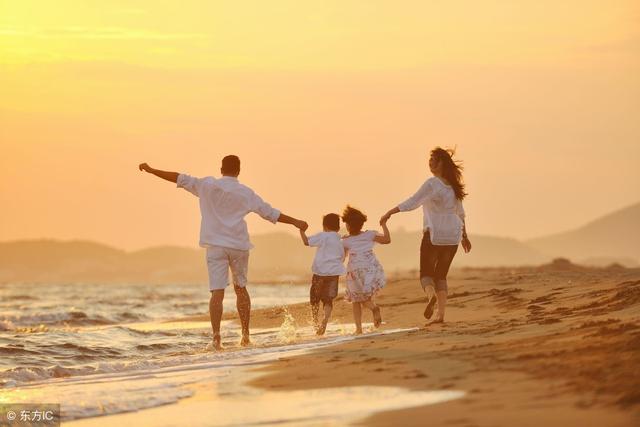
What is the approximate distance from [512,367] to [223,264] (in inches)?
217

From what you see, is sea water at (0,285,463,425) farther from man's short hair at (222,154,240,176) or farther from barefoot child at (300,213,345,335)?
man's short hair at (222,154,240,176)

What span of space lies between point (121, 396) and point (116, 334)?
8629 mm

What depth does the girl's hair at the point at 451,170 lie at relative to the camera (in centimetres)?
1156

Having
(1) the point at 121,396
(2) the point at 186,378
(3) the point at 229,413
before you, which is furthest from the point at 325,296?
(3) the point at 229,413

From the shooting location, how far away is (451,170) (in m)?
11.6

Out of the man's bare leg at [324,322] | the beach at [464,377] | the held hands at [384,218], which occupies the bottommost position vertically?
the beach at [464,377]

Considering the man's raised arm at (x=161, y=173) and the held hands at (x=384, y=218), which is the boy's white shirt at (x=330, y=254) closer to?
the held hands at (x=384, y=218)

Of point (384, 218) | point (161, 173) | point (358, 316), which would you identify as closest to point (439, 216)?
point (384, 218)

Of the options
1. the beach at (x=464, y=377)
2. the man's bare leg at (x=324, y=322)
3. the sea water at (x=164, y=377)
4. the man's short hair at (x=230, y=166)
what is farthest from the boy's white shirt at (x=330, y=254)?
the beach at (x=464, y=377)

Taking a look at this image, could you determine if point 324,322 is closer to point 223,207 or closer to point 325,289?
point 325,289

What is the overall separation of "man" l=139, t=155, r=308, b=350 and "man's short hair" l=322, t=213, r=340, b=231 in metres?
1.42

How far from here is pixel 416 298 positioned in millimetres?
17062

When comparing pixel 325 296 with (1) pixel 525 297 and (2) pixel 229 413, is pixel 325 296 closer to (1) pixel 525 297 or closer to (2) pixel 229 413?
(1) pixel 525 297

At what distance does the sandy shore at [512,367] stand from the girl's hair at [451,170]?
58.2 inches
